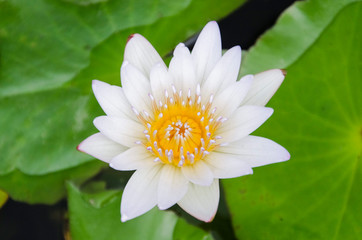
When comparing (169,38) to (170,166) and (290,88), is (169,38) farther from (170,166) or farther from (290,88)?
(170,166)

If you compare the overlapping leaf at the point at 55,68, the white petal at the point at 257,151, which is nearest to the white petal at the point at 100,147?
the white petal at the point at 257,151

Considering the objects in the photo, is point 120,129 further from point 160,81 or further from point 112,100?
point 160,81

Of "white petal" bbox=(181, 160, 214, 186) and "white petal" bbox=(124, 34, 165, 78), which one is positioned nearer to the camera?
"white petal" bbox=(181, 160, 214, 186)

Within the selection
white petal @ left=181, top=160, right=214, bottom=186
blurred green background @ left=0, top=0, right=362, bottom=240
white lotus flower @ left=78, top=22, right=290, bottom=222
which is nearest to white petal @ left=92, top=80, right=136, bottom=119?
white lotus flower @ left=78, top=22, right=290, bottom=222

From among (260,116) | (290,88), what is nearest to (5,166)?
(260,116)

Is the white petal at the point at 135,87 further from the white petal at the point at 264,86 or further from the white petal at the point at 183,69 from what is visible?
the white petal at the point at 264,86

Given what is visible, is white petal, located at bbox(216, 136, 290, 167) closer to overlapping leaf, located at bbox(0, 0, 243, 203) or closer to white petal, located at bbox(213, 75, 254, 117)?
white petal, located at bbox(213, 75, 254, 117)
